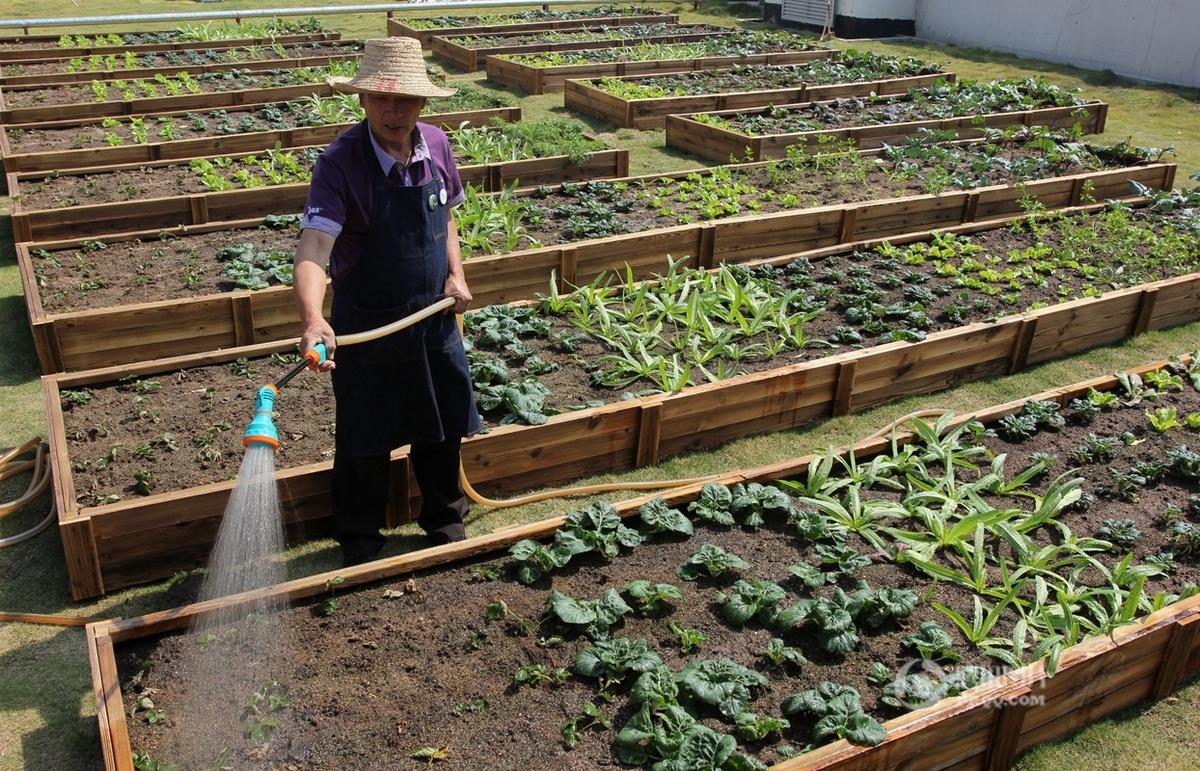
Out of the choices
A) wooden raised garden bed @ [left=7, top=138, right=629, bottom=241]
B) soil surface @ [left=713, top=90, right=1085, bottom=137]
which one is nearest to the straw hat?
wooden raised garden bed @ [left=7, top=138, right=629, bottom=241]

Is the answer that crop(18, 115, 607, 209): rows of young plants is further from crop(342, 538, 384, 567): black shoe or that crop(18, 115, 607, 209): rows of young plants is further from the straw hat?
crop(342, 538, 384, 567): black shoe

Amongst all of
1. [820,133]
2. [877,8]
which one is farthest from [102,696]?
[877,8]

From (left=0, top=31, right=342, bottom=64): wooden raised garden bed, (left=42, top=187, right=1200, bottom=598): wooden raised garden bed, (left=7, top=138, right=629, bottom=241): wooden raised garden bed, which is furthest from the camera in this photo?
(left=0, top=31, right=342, bottom=64): wooden raised garden bed

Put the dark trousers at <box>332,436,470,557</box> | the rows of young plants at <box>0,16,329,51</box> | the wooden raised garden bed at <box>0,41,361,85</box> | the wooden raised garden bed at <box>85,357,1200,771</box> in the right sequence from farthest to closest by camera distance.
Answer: the rows of young plants at <box>0,16,329,51</box> < the wooden raised garden bed at <box>0,41,361,85</box> < the dark trousers at <box>332,436,470,557</box> < the wooden raised garden bed at <box>85,357,1200,771</box>

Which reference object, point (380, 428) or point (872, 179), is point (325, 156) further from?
point (872, 179)

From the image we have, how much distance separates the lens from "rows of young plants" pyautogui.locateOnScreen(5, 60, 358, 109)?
10.6m

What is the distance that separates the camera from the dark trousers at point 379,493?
3893 millimetres

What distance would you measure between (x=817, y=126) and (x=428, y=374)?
7548 millimetres

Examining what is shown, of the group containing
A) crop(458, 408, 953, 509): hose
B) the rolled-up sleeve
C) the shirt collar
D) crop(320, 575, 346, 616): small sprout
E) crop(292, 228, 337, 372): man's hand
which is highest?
the shirt collar

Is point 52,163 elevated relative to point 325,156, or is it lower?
lower

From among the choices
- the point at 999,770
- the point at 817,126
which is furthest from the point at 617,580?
the point at 817,126

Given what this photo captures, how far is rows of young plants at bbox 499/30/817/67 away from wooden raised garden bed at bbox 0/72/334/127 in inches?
145

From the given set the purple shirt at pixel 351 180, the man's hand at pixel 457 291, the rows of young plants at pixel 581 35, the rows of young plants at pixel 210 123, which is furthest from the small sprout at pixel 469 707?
the rows of young plants at pixel 581 35

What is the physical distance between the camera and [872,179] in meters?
8.60
